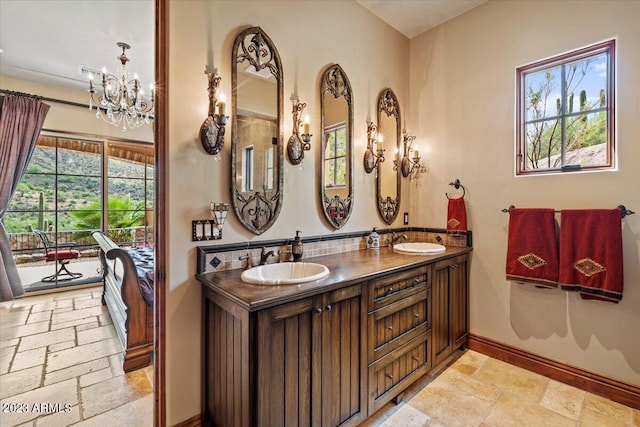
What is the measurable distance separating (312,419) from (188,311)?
889 millimetres

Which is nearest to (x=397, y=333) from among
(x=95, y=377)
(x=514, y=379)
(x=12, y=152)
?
(x=514, y=379)

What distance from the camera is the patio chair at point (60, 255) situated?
4.45 m

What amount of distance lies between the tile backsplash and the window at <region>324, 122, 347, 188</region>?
1.64 feet

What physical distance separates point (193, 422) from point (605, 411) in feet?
8.62

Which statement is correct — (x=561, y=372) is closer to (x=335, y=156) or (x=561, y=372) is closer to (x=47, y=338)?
(x=335, y=156)

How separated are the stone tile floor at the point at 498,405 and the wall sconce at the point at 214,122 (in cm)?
193

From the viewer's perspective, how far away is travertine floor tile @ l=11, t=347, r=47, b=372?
2.35m

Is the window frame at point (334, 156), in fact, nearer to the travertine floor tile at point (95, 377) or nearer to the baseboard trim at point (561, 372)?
the baseboard trim at point (561, 372)

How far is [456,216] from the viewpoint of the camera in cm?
275

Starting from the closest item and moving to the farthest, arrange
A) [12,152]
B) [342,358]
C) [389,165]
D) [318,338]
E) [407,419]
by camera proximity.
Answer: [318,338] < [342,358] < [407,419] < [389,165] < [12,152]

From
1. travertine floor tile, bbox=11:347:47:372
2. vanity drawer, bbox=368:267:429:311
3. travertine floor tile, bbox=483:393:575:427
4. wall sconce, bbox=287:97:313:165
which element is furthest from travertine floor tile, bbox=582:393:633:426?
travertine floor tile, bbox=11:347:47:372

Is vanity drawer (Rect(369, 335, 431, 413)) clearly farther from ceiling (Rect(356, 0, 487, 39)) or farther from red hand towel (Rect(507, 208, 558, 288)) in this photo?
ceiling (Rect(356, 0, 487, 39))

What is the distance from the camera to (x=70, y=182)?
15.3 feet

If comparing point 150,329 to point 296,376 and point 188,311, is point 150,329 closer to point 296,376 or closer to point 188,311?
point 188,311
